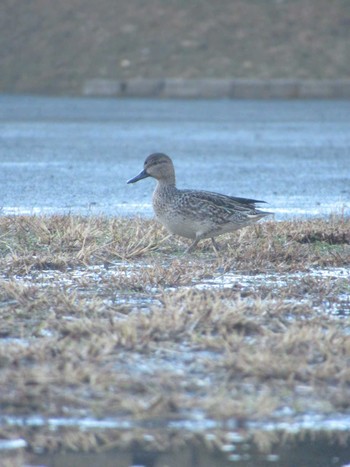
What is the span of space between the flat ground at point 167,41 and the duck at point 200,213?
2149cm

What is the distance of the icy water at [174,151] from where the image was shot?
1020 cm

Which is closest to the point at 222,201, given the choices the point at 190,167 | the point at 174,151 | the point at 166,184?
the point at 166,184

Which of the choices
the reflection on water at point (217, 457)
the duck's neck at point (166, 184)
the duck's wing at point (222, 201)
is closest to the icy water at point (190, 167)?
the reflection on water at point (217, 457)

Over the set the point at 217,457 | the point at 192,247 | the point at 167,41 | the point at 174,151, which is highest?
the point at 167,41

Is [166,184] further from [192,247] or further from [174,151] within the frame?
[174,151]

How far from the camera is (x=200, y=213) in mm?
6895

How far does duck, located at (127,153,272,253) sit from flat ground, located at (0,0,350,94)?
70.5 ft

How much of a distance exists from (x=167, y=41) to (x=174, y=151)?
16894mm

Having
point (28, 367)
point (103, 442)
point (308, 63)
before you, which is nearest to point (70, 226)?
point (28, 367)

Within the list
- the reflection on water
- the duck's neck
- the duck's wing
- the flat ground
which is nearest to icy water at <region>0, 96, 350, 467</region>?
the reflection on water

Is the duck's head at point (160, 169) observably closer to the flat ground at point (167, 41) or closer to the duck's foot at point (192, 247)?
the duck's foot at point (192, 247)

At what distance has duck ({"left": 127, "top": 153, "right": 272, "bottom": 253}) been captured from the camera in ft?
22.6

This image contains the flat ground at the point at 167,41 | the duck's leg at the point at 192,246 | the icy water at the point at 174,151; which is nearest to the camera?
the duck's leg at the point at 192,246

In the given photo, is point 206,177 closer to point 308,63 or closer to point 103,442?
point 103,442
